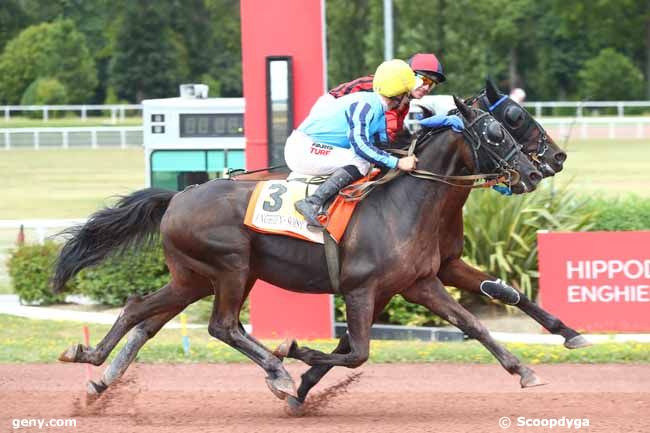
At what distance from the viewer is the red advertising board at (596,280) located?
10367mm

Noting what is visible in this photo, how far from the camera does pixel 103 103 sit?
4394cm

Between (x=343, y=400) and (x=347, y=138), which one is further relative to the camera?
(x=343, y=400)

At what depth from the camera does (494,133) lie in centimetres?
688

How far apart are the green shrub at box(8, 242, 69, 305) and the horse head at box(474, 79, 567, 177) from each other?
682cm

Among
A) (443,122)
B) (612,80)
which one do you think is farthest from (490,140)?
(612,80)

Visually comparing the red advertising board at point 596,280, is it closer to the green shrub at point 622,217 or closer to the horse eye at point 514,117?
the green shrub at point 622,217

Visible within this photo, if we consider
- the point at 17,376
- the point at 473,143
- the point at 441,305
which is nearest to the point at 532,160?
the point at 473,143

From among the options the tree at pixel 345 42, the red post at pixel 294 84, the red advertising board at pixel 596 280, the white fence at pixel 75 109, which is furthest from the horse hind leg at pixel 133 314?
the tree at pixel 345 42

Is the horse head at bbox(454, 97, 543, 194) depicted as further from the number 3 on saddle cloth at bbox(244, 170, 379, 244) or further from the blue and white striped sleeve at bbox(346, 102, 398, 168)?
the number 3 on saddle cloth at bbox(244, 170, 379, 244)

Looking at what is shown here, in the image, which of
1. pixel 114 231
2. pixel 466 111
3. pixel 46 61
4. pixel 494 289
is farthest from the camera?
pixel 46 61

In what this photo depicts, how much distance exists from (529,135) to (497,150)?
283 mm

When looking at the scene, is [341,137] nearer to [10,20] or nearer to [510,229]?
[510,229]

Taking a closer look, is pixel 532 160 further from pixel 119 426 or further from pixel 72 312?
pixel 72 312

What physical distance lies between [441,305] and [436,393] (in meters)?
1.04
